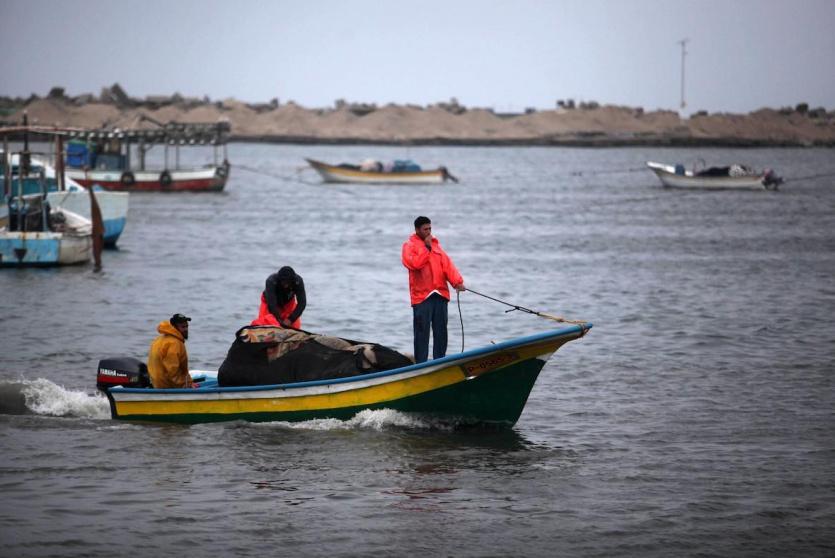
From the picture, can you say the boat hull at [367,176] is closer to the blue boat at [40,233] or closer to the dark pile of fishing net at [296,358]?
the blue boat at [40,233]

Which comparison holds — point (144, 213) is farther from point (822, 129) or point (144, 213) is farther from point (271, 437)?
point (822, 129)

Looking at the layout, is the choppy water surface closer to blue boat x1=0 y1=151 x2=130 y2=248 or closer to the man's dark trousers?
the man's dark trousers

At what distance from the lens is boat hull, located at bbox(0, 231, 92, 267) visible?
2852 centimetres

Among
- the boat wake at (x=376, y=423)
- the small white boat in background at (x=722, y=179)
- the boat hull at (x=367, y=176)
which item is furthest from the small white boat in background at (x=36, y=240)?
the boat hull at (x=367, y=176)

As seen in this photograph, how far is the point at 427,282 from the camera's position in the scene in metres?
13.6

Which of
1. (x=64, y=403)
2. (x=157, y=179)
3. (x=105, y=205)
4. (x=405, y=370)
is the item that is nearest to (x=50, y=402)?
(x=64, y=403)

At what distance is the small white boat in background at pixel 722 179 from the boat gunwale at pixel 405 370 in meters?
56.8

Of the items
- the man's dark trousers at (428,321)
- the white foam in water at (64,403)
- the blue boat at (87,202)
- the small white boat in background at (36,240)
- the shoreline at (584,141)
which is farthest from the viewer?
the shoreline at (584,141)

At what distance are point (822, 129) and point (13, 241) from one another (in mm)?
169563

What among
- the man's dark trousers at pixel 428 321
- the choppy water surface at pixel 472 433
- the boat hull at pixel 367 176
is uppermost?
the boat hull at pixel 367 176

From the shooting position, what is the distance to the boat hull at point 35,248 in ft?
93.6

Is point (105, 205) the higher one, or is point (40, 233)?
point (105, 205)

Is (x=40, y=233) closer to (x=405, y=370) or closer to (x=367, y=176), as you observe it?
(x=405, y=370)

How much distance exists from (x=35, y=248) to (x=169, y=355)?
1628cm
